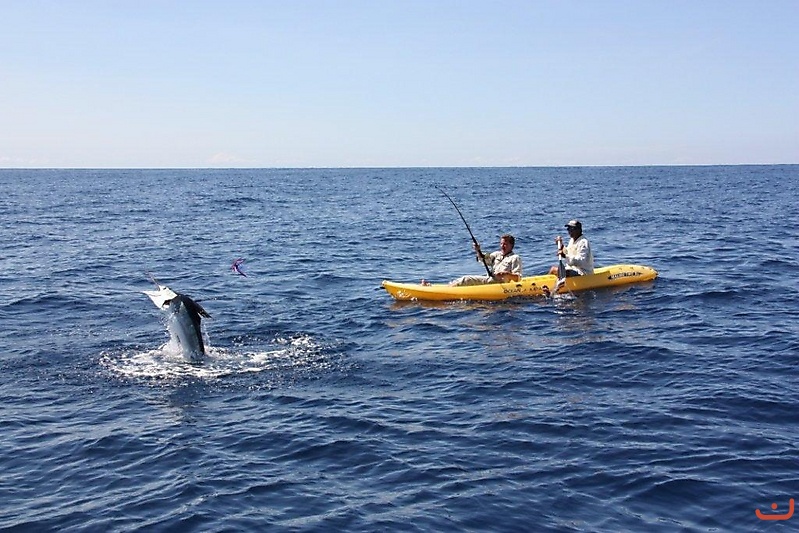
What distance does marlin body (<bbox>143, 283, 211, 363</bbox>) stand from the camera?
12.2 m

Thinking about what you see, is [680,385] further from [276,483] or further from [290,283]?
[290,283]

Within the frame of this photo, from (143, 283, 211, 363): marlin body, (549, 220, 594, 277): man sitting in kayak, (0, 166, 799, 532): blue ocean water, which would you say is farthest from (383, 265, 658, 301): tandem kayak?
(143, 283, 211, 363): marlin body

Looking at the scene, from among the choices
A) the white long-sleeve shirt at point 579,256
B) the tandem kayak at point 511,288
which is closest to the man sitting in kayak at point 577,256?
the white long-sleeve shirt at point 579,256

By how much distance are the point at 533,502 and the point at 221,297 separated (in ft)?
41.1

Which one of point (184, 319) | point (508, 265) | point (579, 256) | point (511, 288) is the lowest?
point (511, 288)

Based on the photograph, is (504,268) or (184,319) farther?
(504,268)

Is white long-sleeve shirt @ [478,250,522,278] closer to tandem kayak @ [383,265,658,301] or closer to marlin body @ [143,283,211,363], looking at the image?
tandem kayak @ [383,265,658,301]

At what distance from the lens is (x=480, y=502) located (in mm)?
7598

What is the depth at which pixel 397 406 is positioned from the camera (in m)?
10.5

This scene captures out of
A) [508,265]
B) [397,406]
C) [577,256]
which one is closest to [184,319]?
[397,406]

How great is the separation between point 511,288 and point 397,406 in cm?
756

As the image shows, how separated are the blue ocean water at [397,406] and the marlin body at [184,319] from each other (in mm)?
390

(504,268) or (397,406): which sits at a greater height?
(504,268)

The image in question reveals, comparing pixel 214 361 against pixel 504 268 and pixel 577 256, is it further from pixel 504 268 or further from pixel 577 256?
pixel 577 256
